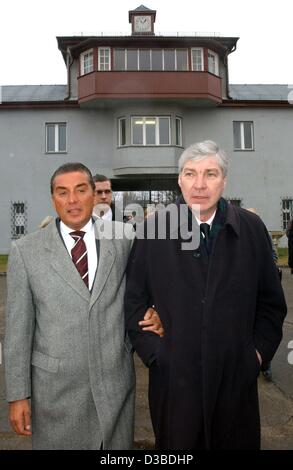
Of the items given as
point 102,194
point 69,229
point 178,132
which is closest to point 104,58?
point 178,132

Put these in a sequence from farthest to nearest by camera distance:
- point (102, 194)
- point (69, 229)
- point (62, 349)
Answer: point (102, 194), point (69, 229), point (62, 349)

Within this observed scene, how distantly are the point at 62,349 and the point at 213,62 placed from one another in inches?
914

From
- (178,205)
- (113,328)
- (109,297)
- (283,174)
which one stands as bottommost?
(113,328)

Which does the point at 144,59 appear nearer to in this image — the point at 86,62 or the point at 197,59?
the point at 197,59

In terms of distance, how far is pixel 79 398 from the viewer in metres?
2.25

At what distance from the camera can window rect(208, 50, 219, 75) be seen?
22.6 meters

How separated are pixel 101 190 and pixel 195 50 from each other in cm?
1934

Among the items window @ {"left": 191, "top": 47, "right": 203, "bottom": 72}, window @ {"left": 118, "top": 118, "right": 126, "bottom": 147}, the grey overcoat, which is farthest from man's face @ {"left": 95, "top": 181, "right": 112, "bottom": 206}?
window @ {"left": 191, "top": 47, "right": 203, "bottom": 72}

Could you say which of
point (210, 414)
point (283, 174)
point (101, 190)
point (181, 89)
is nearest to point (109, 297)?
point (210, 414)

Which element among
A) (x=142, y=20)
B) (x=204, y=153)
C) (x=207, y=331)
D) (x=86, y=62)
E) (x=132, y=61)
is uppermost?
(x=142, y=20)

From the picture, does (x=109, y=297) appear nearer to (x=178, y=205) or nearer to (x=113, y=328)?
(x=113, y=328)

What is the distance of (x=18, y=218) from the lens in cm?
2198

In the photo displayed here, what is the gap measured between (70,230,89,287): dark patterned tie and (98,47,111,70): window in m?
20.9

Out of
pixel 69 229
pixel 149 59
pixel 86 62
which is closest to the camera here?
pixel 69 229
